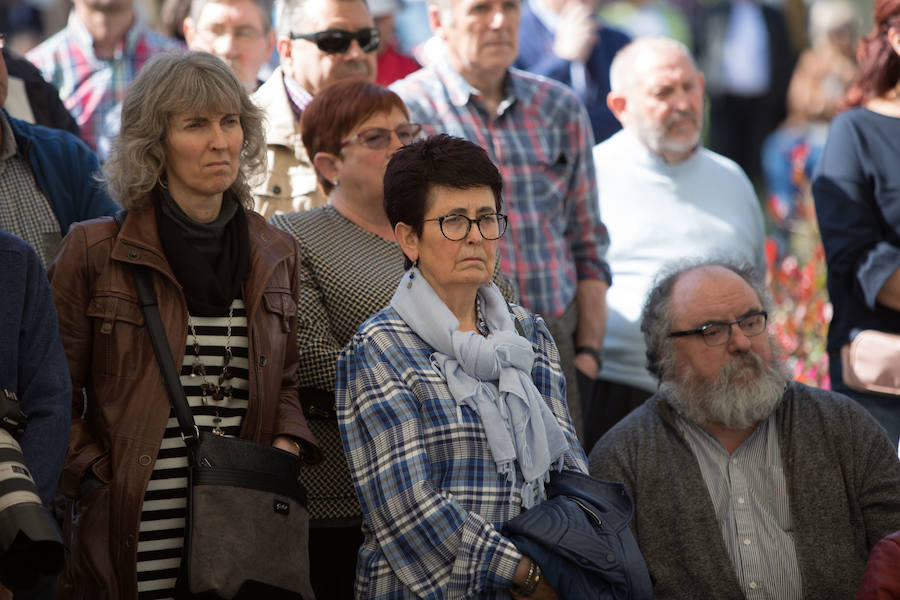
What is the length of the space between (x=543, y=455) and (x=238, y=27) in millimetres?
3081

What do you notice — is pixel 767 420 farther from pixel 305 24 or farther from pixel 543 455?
pixel 305 24

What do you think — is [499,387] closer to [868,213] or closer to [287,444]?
[287,444]

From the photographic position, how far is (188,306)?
3609 mm

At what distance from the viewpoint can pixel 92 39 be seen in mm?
6137

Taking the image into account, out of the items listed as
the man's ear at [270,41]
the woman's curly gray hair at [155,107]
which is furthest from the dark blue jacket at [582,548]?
the man's ear at [270,41]

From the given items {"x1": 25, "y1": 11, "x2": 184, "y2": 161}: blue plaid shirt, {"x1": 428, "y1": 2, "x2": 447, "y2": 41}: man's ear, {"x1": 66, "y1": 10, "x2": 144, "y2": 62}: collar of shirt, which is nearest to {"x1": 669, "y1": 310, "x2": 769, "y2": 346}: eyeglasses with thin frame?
{"x1": 428, "y1": 2, "x2": 447, "y2": 41}: man's ear

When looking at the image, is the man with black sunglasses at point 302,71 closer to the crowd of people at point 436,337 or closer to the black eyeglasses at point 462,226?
the crowd of people at point 436,337

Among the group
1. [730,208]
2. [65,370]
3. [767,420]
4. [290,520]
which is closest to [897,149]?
[730,208]

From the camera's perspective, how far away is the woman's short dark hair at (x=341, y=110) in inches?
173

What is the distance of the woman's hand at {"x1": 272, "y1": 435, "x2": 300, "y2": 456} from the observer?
12.0 feet

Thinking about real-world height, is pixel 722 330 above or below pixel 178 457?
above

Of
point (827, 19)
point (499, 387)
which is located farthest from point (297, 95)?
point (827, 19)

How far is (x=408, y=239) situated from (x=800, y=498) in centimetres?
149

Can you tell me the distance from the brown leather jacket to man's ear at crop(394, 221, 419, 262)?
16.6 inches
